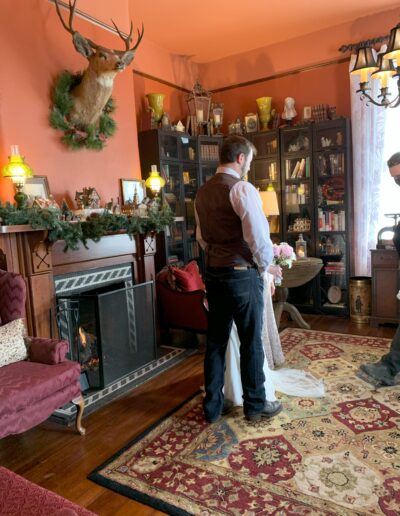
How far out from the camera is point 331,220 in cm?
479

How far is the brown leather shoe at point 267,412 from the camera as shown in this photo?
2.44 meters

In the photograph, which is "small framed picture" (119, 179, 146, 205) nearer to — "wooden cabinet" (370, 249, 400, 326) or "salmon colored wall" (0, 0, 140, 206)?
"salmon colored wall" (0, 0, 140, 206)

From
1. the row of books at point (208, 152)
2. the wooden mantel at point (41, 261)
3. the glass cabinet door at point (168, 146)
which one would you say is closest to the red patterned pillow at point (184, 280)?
the wooden mantel at point (41, 261)

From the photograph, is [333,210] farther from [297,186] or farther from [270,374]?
[270,374]

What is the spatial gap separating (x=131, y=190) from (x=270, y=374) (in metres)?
2.17

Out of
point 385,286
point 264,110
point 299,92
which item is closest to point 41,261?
point 385,286

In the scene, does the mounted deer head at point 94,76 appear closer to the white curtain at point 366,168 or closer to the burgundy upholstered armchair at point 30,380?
the burgundy upholstered armchair at point 30,380

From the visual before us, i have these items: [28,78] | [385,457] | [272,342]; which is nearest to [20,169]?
[28,78]

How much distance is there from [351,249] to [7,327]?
3.78m

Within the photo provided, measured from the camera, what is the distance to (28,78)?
307cm

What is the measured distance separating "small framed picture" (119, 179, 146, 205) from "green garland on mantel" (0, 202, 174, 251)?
0.29 meters

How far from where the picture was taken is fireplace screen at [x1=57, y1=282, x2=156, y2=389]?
304cm

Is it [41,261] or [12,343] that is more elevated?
[41,261]

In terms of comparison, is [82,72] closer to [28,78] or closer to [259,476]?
[28,78]
